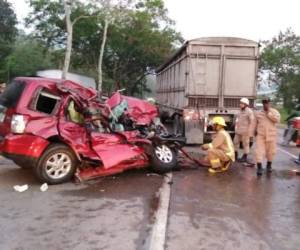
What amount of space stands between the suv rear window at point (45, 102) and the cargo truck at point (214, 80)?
22.3ft

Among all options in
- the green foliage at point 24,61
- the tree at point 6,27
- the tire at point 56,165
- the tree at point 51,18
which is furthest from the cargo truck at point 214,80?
the tree at point 6,27

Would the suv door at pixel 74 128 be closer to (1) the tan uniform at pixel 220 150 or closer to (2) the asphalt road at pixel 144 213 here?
(2) the asphalt road at pixel 144 213

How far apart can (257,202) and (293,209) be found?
1.78 feet

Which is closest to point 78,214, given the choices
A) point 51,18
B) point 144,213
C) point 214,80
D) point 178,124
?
point 144,213

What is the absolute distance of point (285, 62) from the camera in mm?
49000

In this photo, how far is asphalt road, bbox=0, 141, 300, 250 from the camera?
5539 millimetres

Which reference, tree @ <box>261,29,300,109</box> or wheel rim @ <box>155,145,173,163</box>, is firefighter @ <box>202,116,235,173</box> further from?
tree @ <box>261,29,300,109</box>

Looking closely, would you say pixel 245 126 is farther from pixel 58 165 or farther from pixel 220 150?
pixel 58 165

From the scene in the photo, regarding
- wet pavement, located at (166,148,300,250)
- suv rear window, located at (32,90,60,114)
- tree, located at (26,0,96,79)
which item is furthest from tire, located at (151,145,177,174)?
tree, located at (26,0,96,79)

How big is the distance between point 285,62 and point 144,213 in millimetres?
44863

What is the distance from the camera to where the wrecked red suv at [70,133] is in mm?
8109

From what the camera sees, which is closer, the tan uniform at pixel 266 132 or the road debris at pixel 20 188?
the road debris at pixel 20 188

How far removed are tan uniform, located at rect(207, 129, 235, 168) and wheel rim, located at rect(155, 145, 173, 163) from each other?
0.87 meters

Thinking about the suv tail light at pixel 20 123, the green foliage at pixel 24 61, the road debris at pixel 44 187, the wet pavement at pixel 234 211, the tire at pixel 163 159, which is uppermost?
the green foliage at pixel 24 61
